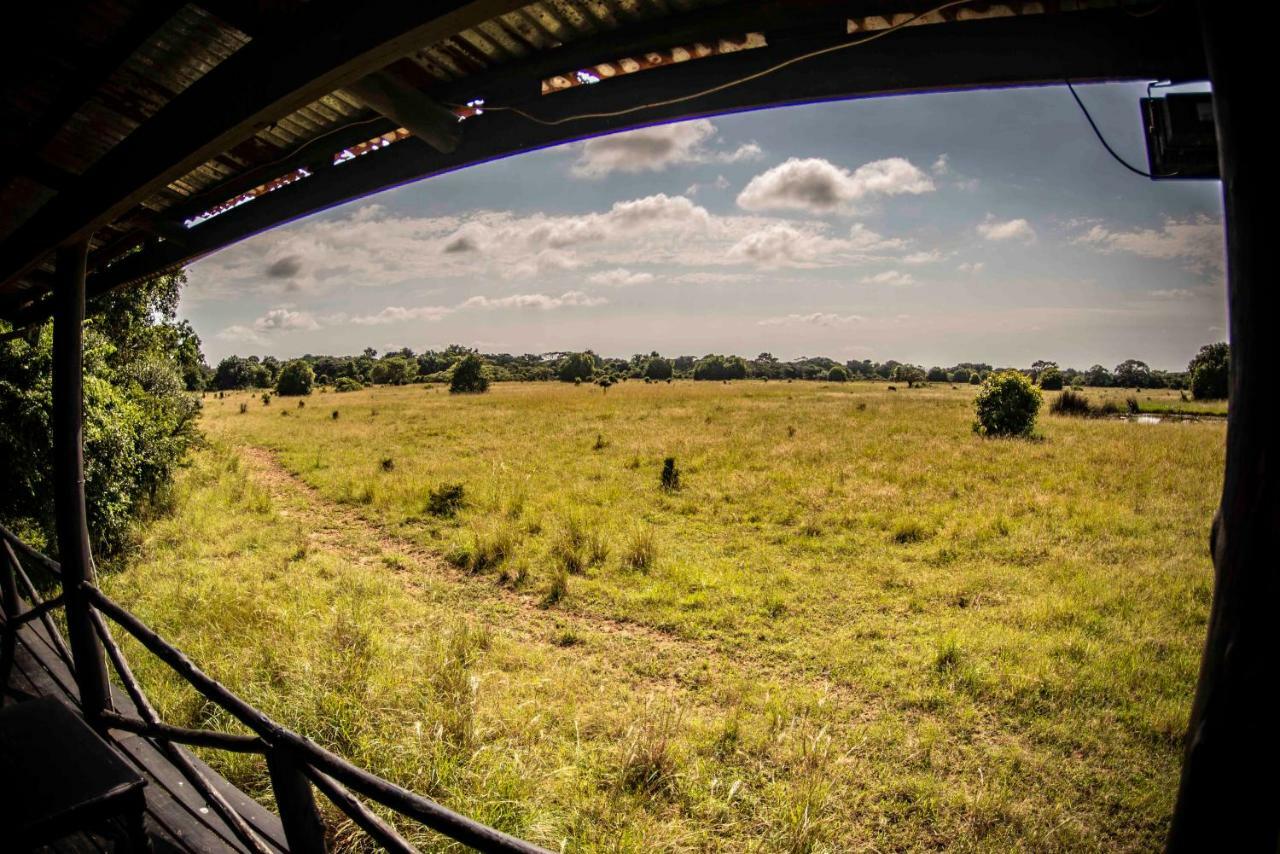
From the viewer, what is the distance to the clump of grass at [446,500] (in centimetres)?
1176

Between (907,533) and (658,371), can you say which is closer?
(907,533)

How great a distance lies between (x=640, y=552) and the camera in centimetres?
897

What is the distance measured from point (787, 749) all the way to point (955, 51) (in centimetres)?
491

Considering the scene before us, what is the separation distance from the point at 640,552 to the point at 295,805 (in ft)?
23.1

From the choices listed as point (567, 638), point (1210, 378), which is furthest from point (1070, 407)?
point (567, 638)

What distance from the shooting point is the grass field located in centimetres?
418

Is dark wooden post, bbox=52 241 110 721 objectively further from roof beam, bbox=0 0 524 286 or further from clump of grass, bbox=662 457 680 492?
clump of grass, bbox=662 457 680 492

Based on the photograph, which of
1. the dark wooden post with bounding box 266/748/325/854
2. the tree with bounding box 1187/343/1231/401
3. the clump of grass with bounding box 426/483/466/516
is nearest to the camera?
the dark wooden post with bounding box 266/748/325/854

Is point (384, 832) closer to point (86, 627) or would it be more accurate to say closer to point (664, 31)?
point (664, 31)

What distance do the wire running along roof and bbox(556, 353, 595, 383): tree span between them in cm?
7560

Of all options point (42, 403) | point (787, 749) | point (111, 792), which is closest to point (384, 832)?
point (111, 792)

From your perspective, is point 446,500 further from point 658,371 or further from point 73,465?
point 658,371

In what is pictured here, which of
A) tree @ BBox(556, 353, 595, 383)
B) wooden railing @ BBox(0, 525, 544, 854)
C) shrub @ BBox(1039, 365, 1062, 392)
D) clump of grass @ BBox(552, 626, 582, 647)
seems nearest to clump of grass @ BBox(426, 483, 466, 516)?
clump of grass @ BBox(552, 626, 582, 647)

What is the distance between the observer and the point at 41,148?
121 inches
